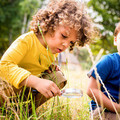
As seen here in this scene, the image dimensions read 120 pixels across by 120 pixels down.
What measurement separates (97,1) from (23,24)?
7161 millimetres

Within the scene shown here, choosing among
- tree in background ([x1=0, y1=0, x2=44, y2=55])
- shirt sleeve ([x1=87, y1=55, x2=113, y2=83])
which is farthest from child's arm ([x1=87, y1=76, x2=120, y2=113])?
tree in background ([x1=0, y1=0, x2=44, y2=55])

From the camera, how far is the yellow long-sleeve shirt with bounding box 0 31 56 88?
967 millimetres

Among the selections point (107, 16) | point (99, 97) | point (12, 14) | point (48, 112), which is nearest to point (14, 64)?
point (48, 112)

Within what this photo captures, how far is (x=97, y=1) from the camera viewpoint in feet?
37.7

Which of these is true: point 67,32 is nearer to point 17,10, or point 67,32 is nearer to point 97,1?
point 97,1

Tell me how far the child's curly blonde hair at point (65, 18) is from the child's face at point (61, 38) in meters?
0.05

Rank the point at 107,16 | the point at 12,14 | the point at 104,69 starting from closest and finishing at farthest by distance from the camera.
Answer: the point at 104,69 → the point at 107,16 → the point at 12,14

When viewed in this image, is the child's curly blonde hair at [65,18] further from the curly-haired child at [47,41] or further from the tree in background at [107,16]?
the tree in background at [107,16]

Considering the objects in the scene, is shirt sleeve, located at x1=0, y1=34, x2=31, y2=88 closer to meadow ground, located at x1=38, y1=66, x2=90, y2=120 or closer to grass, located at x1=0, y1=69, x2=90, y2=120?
grass, located at x1=0, y1=69, x2=90, y2=120

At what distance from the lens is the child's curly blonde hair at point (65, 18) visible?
144cm

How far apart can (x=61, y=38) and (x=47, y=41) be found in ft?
0.47

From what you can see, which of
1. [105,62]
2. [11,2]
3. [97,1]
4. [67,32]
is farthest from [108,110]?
[11,2]

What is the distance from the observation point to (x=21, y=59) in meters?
1.18

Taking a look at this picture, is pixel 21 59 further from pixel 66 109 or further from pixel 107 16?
pixel 107 16
